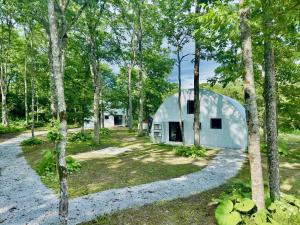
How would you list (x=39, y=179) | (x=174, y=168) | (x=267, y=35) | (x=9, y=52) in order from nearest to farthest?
(x=267, y=35) < (x=39, y=179) < (x=174, y=168) < (x=9, y=52)

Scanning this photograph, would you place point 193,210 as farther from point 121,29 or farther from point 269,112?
point 121,29

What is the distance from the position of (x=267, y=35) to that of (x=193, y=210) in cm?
584

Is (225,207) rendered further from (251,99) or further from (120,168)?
(120,168)

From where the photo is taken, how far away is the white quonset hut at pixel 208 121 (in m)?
22.1

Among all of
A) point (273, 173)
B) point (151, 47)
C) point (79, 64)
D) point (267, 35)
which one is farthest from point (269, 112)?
point (151, 47)

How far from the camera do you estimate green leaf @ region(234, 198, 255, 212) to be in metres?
7.48

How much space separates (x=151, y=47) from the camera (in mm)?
35656

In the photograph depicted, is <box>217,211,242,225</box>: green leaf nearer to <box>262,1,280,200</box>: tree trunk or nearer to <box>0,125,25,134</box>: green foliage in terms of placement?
<box>262,1,280,200</box>: tree trunk

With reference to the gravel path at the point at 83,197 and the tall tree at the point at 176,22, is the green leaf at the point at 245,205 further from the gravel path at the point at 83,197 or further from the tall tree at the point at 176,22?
the tall tree at the point at 176,22

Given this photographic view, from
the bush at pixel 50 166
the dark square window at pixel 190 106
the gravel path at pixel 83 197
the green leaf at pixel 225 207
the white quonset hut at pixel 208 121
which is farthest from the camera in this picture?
the dark square window at pixel 190 106

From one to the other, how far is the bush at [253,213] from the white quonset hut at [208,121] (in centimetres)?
1389

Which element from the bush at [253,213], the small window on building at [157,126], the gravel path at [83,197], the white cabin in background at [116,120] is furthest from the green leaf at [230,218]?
the white cabin in background at [116,120]

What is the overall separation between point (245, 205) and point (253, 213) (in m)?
0.36

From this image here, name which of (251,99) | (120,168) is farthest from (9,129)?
(251,99)
